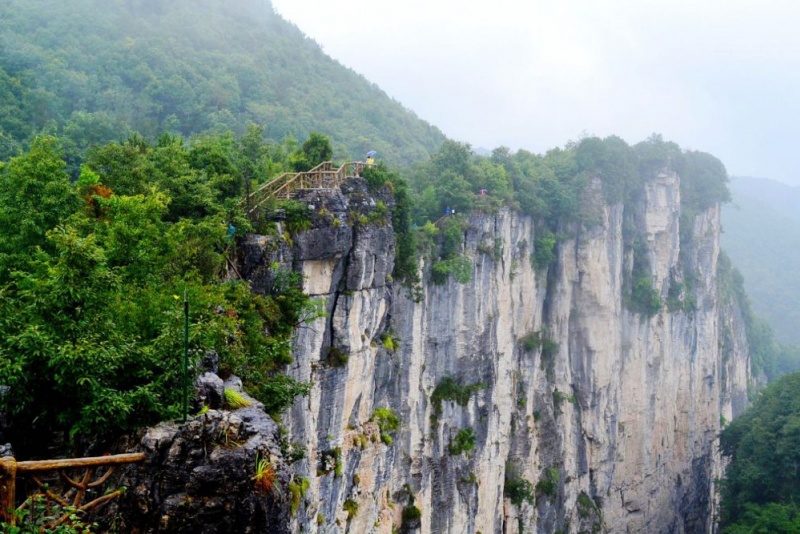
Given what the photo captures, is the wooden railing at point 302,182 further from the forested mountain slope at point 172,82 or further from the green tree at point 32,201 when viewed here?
the forested mountain slope at point 172,82

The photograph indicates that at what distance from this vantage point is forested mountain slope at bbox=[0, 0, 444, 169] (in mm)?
33969

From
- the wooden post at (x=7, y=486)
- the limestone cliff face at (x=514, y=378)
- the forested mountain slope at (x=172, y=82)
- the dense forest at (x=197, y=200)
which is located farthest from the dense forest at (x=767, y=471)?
the wooden post at (x=7, y=486)

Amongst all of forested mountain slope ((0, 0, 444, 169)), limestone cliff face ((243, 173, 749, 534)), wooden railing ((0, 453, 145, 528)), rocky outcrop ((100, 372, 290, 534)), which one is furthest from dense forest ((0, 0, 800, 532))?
limestone cliff face ((243, 173, 749, 534))

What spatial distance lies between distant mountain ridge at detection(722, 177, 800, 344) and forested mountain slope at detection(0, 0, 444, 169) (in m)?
48.2

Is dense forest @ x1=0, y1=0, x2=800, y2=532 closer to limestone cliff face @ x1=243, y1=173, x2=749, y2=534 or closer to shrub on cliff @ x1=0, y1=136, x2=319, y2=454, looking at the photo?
shrub on cliff @ x1=0, y1=136, x2=319, y2=454

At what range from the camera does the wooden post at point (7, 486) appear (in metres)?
6.08

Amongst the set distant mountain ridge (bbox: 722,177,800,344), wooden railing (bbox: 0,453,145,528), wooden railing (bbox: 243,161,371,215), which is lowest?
wooden railing (bbox: 0,453,145,528)

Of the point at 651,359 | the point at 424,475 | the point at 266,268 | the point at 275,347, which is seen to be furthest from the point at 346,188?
the point at 651,359

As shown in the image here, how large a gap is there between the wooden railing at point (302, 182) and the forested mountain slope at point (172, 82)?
1335cm

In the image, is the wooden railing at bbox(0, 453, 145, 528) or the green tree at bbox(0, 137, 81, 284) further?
the green tree at bbox(0, 137, 81, 284)

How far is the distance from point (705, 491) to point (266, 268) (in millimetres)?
37054

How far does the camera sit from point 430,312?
83.0 ft

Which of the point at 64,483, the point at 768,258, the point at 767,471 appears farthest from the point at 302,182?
the point at 768,258

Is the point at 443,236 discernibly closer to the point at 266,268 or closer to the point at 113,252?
the point at 266,268
